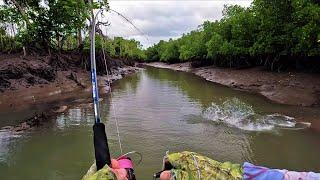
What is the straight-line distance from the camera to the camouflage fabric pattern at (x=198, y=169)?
4.82 metres

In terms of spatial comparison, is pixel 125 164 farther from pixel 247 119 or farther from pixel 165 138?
pixel 247 119

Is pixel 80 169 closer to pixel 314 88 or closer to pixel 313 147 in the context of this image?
pixel 313 147

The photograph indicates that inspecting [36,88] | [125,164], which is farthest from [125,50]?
[125,164]

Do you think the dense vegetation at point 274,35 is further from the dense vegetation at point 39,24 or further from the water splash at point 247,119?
the dense vegetation at point 39,24

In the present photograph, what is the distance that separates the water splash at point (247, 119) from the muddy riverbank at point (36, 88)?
715 centimetres

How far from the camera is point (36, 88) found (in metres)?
22.5

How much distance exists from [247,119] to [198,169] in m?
11.0

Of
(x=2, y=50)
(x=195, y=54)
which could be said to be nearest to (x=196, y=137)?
(x=2, y=50)

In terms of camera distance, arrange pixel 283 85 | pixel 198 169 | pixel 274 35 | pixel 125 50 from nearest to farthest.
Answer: pixel 198 169
pixel 283 85
pixel 274 35
pixel 125 50

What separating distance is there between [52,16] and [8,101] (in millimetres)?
12979

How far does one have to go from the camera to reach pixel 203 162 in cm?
502

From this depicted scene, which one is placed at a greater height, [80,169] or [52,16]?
[52,16]

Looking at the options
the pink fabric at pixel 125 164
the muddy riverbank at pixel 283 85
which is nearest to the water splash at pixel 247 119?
the muddy riverbank at pixel 283 85

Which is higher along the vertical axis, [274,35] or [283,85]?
[274,35]
